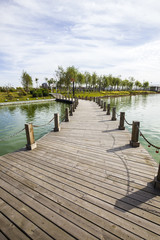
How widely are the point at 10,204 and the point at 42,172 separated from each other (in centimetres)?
129

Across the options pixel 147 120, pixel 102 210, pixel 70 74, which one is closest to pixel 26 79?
pixel 70 74

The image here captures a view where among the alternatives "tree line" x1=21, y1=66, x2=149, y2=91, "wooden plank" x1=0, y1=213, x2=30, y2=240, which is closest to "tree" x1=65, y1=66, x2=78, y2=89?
"tree line" x1=21, y1=66, x2=149, y2=91

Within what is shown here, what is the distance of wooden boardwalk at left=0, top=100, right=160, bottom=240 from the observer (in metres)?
2.43

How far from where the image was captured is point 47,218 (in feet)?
8.73

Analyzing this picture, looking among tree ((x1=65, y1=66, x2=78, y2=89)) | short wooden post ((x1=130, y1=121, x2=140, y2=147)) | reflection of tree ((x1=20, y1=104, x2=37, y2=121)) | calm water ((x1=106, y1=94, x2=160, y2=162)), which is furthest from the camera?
tree ((x1=65, y1=66, x2=78, y2=89))

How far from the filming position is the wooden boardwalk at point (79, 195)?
7.96 feet

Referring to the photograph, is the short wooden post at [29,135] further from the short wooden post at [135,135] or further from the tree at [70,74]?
the tree at [70,74]

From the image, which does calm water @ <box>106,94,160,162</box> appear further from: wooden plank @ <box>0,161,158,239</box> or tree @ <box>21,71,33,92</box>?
tree @ <box>21,71,33,92</box>

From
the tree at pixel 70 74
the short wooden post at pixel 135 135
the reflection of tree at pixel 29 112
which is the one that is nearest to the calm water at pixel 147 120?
the short wooden post at pixel 135 135

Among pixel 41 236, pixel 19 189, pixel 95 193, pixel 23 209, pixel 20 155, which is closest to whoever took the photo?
pixel 41 236

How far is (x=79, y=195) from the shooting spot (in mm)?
3223

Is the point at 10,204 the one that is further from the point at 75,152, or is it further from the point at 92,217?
the point at 75,152

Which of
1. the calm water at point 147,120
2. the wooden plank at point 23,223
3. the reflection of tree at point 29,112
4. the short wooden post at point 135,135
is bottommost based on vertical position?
the calm water at point 147,120

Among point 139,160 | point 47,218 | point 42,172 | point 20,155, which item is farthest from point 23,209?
point 139,160
